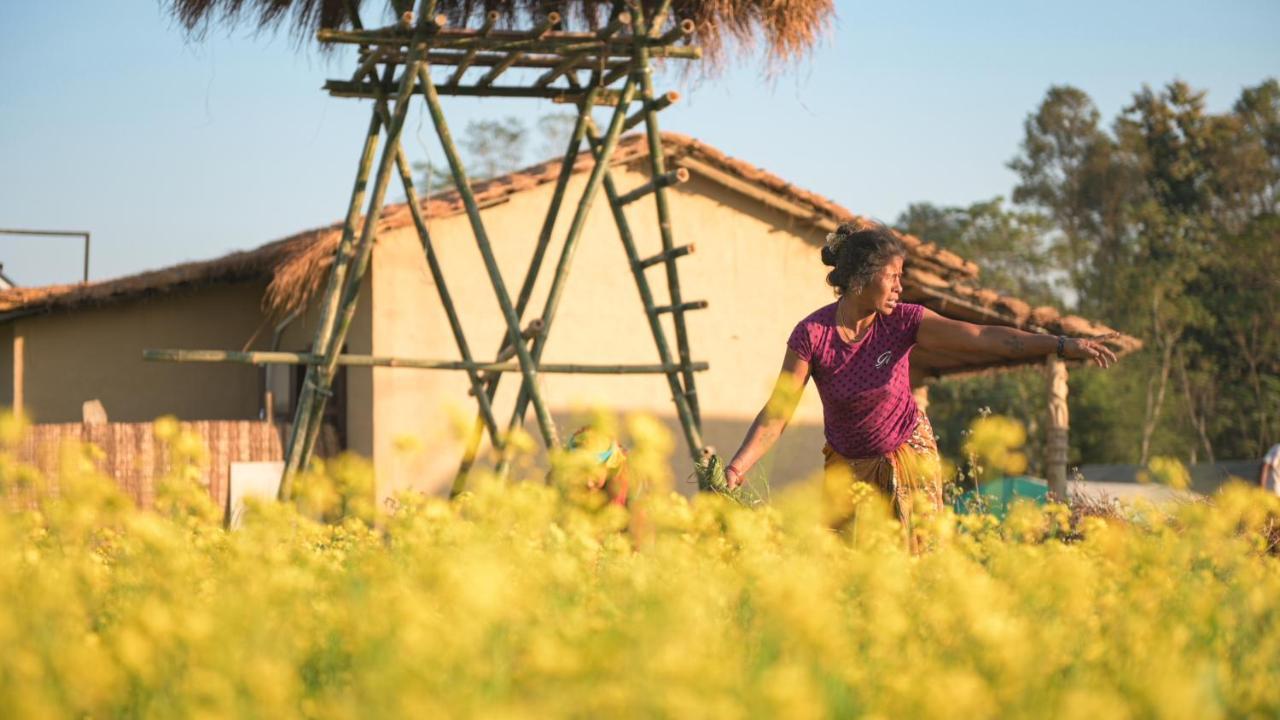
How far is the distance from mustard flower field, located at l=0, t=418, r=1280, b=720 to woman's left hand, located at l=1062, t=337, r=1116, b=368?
0.76 meters

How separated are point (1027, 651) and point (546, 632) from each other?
2.60ft

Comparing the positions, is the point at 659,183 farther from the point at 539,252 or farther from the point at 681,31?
the point at 539,252

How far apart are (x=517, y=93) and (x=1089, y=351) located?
449 centimetres

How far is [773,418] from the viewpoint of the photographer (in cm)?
452

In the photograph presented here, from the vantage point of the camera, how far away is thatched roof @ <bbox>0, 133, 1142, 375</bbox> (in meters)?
11.1

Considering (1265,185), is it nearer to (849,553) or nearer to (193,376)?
(193,376)

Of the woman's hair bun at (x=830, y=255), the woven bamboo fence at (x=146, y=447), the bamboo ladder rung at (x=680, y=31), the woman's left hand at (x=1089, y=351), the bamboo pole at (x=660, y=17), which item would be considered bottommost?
the woven bamboo fence at (x=146, y=447)

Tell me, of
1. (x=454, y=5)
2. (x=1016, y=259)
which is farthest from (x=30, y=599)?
(x=1016, y=259)

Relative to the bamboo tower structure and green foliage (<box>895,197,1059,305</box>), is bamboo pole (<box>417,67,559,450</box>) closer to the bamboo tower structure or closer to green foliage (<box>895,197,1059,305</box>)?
the bamboo tower structure

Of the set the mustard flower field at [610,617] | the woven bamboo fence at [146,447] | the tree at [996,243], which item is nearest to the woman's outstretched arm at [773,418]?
the mustard flower field at [610,617]

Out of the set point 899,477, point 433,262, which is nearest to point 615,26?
point 433,262

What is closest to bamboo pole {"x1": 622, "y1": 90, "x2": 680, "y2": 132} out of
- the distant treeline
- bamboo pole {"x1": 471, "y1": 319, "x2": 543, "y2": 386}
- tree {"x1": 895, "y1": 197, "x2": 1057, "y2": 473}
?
bamboo pole {"x1": 471, "y1": 319, "x2": 543, "y2": 386}

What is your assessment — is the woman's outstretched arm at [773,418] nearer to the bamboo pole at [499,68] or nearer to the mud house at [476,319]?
the bamboo pole at [499,68]

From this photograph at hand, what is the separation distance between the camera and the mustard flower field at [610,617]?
196 centimetres
